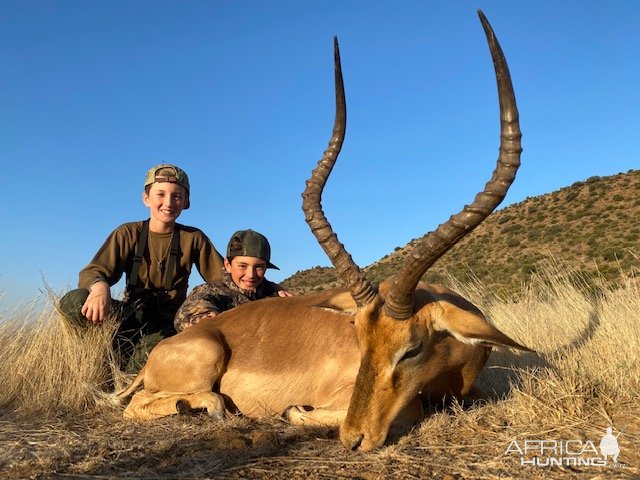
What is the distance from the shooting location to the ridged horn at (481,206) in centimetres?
358

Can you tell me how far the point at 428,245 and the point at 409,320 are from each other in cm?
59

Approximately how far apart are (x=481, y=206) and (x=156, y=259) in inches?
222

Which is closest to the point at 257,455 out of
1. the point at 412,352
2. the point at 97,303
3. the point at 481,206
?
the point at 412,352

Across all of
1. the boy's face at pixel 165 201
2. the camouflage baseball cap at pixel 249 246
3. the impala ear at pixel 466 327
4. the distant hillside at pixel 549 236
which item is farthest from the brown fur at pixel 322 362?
the distant hillside at pixel 549 236

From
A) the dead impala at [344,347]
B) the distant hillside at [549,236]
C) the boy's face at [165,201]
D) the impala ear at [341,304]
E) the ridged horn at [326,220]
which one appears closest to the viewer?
the dead impala at [344,347]

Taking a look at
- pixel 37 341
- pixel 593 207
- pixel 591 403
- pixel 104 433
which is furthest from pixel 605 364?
pixel 593 207

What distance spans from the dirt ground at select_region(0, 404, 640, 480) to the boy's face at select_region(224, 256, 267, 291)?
2.62 meters

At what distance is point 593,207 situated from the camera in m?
55.3

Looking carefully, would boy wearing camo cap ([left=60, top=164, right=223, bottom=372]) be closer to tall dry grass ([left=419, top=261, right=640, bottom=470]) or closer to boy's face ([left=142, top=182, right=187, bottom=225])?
boy's face ([left=142, top=182, right=187, bottom=225])

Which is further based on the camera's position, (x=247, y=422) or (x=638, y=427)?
(x=247, y=422)

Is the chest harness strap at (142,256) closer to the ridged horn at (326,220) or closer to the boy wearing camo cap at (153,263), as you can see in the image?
the boy wearing camo cap at (153,263)

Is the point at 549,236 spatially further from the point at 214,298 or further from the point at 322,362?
the point at 322,362

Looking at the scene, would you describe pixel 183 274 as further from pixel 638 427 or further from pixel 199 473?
pixel 638 427

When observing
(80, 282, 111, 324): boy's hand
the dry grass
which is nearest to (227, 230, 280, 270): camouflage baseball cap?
(80, 282, 111, 324): boy's hand
